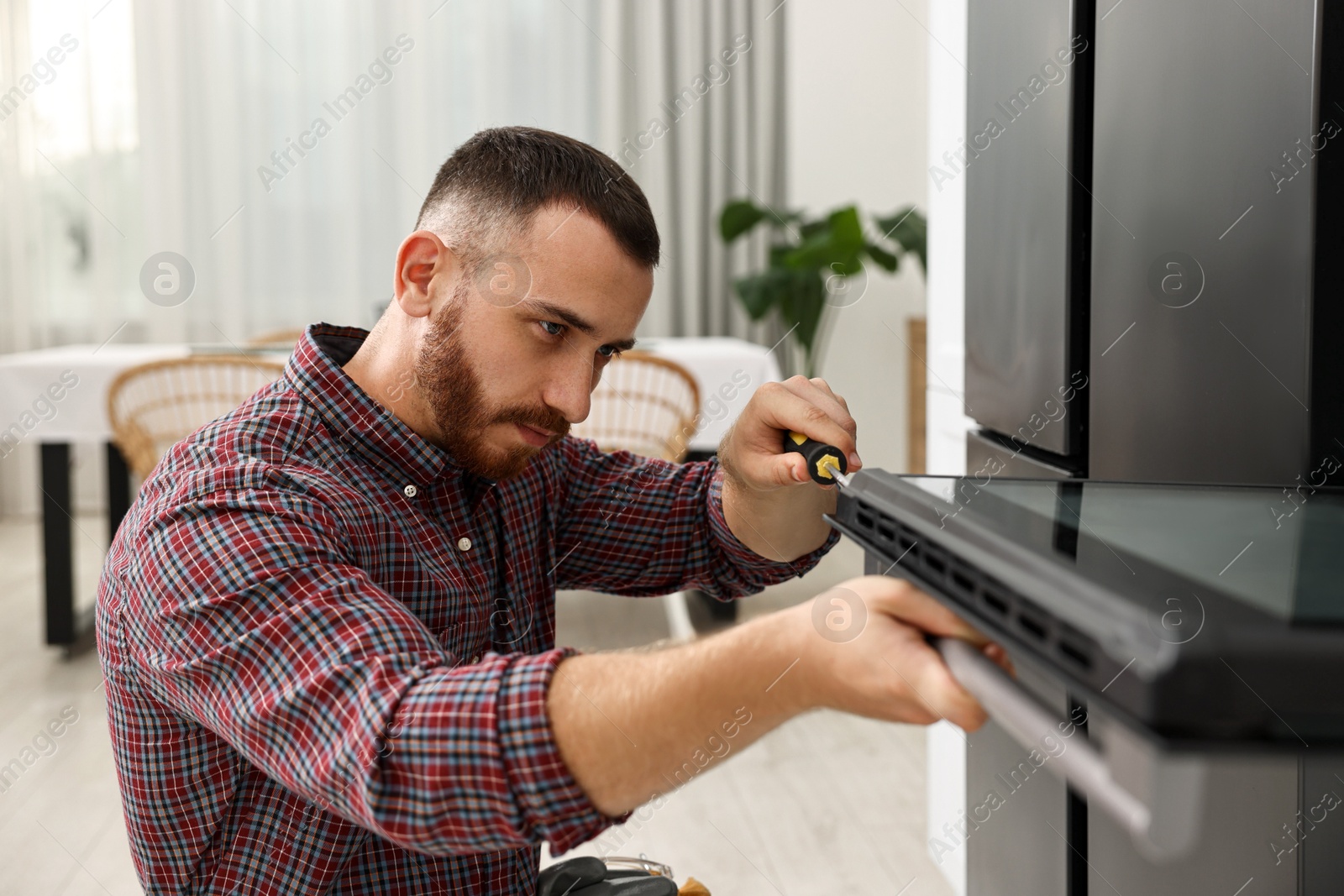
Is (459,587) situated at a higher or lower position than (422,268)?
lower

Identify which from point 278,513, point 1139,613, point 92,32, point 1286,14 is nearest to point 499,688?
point 278,513

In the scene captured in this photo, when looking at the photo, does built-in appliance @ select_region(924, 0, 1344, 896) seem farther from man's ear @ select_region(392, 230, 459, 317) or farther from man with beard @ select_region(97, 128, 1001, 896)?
man's ear @ select_region(392, 230, 459, 317)

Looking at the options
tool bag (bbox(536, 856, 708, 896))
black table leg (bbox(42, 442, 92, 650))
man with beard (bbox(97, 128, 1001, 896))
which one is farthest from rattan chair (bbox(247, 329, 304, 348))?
tool bag (bbox(536, 856, 708, 896))

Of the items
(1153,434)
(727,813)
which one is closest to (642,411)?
(727,813)

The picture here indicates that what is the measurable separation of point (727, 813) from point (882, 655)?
1.67 m

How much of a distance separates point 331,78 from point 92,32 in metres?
0.95

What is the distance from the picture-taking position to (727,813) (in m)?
2.01

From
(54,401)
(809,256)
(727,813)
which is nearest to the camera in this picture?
(727,813)

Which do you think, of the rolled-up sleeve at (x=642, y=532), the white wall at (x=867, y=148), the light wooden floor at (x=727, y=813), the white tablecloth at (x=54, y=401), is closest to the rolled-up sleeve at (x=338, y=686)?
the rolled-up sleeve at (x=642, y=532)

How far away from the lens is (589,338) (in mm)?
897

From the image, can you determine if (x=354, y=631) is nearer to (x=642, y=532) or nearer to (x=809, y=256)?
(x=642, y=532)

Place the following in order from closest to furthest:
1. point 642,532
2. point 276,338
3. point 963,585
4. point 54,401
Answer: point 963,585 < point 642,532 < point 54,401 < point 276,338

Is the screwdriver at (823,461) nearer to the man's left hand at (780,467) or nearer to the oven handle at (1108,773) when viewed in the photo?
the man's left hand at (780,467)

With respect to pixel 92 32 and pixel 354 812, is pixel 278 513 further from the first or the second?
pixel 92 32
